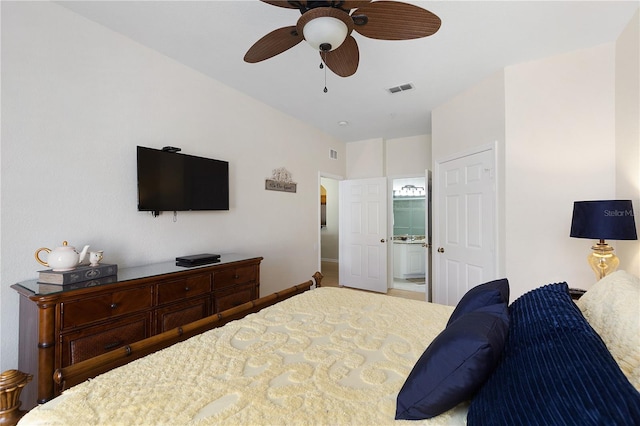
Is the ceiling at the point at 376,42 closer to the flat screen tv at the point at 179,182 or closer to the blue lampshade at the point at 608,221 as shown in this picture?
the flat screen tv at the point at 179,182

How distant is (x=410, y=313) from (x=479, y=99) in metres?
2.53

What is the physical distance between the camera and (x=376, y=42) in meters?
2.35

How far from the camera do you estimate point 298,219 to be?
4.30 m

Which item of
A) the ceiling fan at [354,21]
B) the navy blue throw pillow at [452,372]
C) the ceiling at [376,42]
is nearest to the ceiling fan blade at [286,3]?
the ceiling fan at [354,21]

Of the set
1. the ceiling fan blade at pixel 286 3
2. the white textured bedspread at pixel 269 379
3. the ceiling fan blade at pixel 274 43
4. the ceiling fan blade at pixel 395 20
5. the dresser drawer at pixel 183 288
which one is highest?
the ceiling fan blade at pixel 286 3

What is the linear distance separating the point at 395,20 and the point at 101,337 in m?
2.51

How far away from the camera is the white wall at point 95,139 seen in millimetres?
1779

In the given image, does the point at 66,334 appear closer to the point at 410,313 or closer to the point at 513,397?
the point at 410,313

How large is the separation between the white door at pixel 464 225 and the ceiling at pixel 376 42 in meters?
0.92

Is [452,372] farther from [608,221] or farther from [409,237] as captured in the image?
[409,237]

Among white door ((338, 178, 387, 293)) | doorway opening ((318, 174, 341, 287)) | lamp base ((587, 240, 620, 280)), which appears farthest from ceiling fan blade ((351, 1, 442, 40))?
doorway opening ((318, 174, 341, 287))

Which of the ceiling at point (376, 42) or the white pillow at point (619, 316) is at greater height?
the ceiling at point (376, 42)

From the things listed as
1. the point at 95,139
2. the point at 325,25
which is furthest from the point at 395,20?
the point at 95,139

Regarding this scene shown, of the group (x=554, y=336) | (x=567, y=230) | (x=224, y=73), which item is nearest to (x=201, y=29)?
(x=224, y=73)
